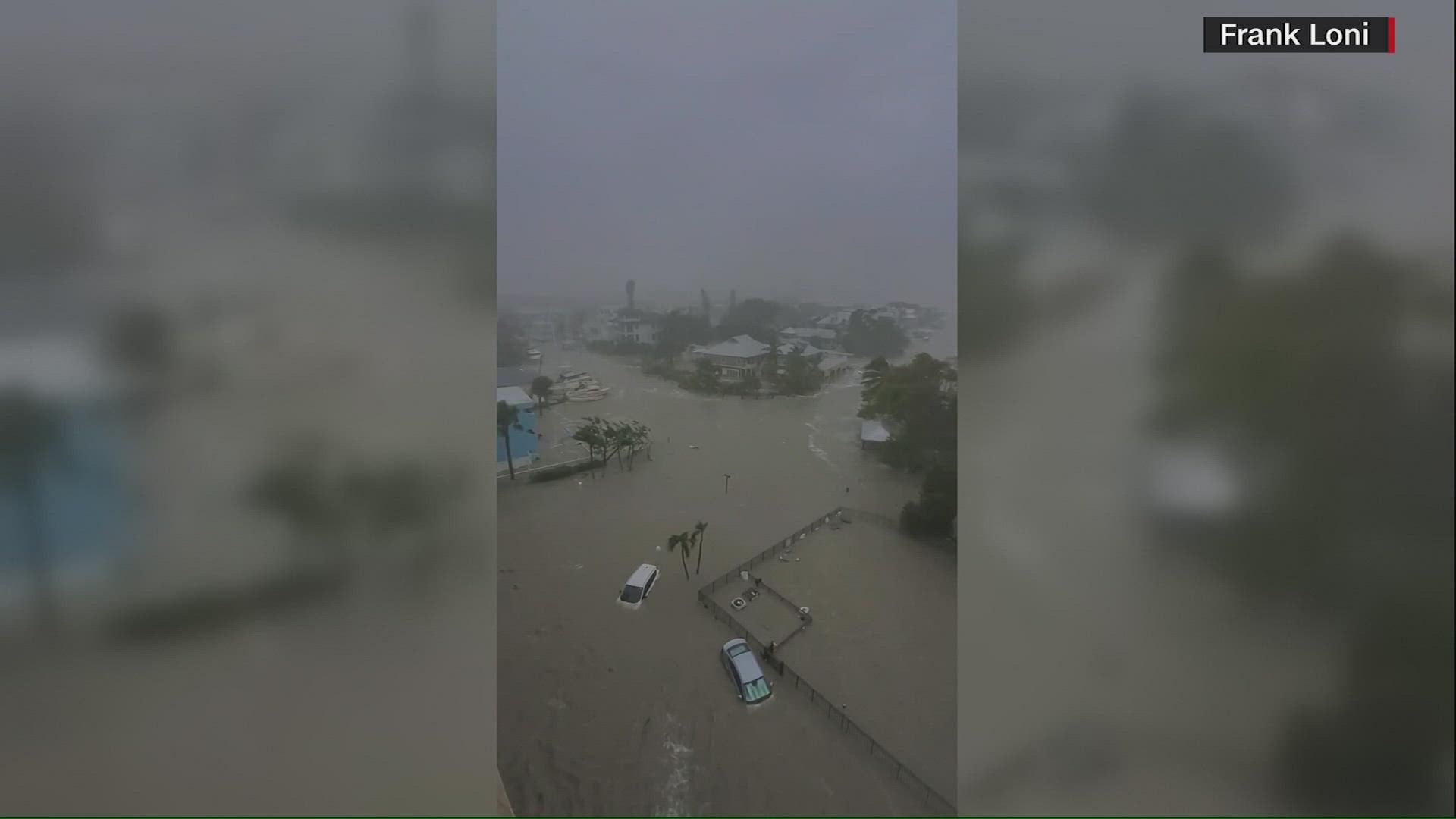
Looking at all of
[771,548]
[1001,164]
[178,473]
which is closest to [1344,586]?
[1001,164]

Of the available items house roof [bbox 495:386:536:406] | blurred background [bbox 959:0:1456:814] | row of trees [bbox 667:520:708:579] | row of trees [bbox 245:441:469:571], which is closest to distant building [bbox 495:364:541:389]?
house roof [bbox 495:386:536:406]

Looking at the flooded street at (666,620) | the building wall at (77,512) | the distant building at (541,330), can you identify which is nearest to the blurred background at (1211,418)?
the flooded street at (666,620)

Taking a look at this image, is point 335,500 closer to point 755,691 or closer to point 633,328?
point 633,328

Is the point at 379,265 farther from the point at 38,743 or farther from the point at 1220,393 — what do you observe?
the point at 1220,393

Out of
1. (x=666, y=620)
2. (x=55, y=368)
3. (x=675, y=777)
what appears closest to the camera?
(x=55, y=368)

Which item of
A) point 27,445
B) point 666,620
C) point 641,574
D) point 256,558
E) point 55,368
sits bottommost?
point 666,620

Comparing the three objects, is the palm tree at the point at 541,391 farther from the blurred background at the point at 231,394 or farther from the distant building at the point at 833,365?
the distant building at the point at 833,365

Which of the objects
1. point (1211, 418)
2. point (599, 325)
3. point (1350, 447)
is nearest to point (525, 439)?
point (599, 325)
